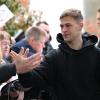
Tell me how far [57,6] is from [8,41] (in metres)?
3.31

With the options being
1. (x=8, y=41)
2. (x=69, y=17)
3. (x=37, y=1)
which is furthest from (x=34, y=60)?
(x=37, y=1)

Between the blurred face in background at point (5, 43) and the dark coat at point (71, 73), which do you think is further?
the blurred face in background at point (5, 43)

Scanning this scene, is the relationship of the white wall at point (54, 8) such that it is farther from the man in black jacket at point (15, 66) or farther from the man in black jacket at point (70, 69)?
the man in black jacket at point (15, 66)

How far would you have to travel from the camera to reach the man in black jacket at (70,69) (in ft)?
11.0

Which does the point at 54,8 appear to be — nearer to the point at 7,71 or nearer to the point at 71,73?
the point at 71,73

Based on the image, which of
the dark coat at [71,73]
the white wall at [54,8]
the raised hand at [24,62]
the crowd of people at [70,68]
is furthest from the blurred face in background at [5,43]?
the white wall at [54,8]

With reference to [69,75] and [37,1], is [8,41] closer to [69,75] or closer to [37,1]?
[69,75]

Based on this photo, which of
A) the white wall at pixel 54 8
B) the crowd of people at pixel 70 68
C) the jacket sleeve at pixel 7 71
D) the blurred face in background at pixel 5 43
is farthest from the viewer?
the white wall at pixel 54 8

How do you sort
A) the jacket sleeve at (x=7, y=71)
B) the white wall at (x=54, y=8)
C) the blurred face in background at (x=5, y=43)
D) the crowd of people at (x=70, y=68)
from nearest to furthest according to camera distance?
the jacket sleeve at (x=7, y=71)
the crowd of people at (x=70, y=68)
the blurred face in background at (x=5, y=43)
the white wall at (x=54, y=8)

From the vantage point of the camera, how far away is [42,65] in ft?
11.1

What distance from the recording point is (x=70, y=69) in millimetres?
3373

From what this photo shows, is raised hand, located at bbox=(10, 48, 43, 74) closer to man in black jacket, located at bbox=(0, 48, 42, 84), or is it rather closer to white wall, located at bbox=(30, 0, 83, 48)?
man in black jacket, located at bbox=(0, 48, 42, 84)

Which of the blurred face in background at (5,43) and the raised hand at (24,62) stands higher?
the blurred face in background at (5,43)

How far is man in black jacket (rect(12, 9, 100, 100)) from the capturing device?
11.0 feet
